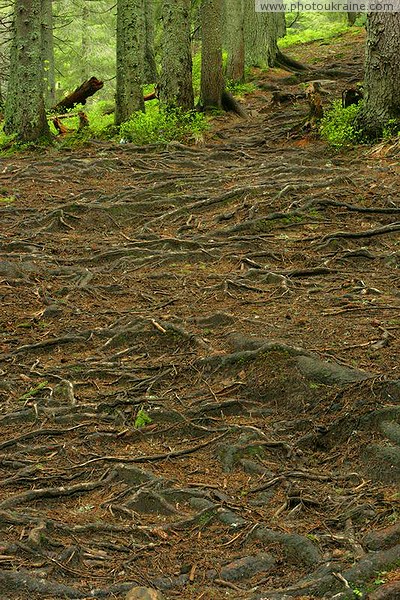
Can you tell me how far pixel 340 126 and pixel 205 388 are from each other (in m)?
7.96

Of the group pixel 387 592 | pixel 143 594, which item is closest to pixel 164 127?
pixel 143 594

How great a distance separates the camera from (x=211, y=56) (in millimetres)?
15945

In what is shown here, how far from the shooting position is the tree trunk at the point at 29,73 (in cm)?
1484

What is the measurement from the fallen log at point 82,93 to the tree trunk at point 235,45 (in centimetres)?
329

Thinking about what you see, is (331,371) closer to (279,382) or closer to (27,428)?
(279,382)

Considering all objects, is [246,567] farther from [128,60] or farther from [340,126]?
[128,60]

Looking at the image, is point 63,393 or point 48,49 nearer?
point 63,393

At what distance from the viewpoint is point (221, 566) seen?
13.8 feet

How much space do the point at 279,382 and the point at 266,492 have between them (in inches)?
46.4

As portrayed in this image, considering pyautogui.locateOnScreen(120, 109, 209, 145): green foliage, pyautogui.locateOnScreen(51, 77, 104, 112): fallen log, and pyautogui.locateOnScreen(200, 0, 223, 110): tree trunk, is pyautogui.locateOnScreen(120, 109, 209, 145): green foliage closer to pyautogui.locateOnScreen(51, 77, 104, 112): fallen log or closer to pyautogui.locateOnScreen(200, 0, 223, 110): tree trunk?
pyautogui.locateOnScreen(200, 0, 223, 110): tree trunk

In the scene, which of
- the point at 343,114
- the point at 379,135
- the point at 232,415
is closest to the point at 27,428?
the point at 232,415

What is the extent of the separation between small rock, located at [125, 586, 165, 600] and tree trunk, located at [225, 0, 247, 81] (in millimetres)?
18061

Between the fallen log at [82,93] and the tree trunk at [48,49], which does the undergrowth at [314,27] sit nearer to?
the tree trunk at [48,49]

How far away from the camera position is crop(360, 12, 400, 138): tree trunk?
1180 centimetres
